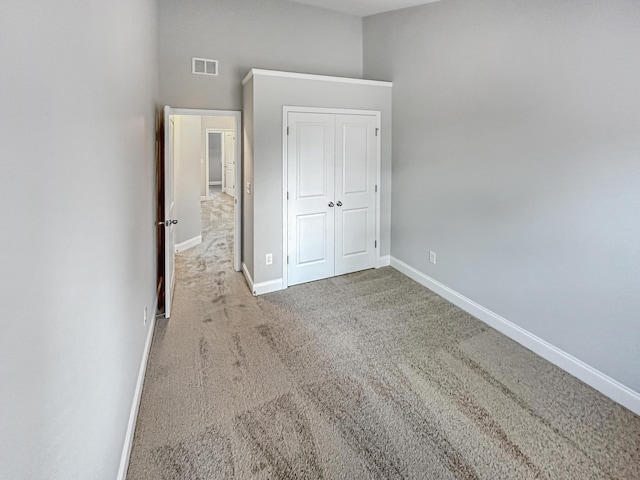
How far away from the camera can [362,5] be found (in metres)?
4.44

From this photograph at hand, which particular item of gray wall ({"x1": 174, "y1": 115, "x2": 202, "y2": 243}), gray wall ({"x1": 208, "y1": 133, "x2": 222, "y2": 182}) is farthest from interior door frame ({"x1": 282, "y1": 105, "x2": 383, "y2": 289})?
gray wall ({"x1": 208, "y1": 133, "x2": 222, "y2": 182})

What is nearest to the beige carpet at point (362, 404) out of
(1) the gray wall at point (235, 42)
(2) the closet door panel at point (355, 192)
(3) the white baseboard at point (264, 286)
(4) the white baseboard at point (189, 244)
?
(3) the white baseboard at point (264, 286)

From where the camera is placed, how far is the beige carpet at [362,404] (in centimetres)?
190

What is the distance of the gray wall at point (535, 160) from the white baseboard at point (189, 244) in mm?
3683

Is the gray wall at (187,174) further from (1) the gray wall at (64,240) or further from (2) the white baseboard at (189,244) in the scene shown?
(1) the gray wall at (64,240)

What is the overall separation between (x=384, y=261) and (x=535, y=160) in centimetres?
243

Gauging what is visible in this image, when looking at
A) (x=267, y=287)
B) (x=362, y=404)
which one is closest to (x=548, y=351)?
(x=362, y=404)

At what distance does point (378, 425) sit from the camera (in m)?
2.15

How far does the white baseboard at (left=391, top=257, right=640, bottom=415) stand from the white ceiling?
316cm

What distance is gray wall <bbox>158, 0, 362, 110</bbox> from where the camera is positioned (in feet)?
13.3

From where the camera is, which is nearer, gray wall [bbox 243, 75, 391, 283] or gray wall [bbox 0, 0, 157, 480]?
gray wall [bbox 0, 0, 157, 480]

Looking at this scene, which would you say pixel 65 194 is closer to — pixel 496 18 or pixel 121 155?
pixel 121 155

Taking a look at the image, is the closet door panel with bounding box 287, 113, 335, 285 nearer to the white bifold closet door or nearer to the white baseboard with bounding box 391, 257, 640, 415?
the white bifold closet door

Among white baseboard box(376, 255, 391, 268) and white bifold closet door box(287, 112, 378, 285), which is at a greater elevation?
white bifold closet door box(287, 112, 378, 285)
